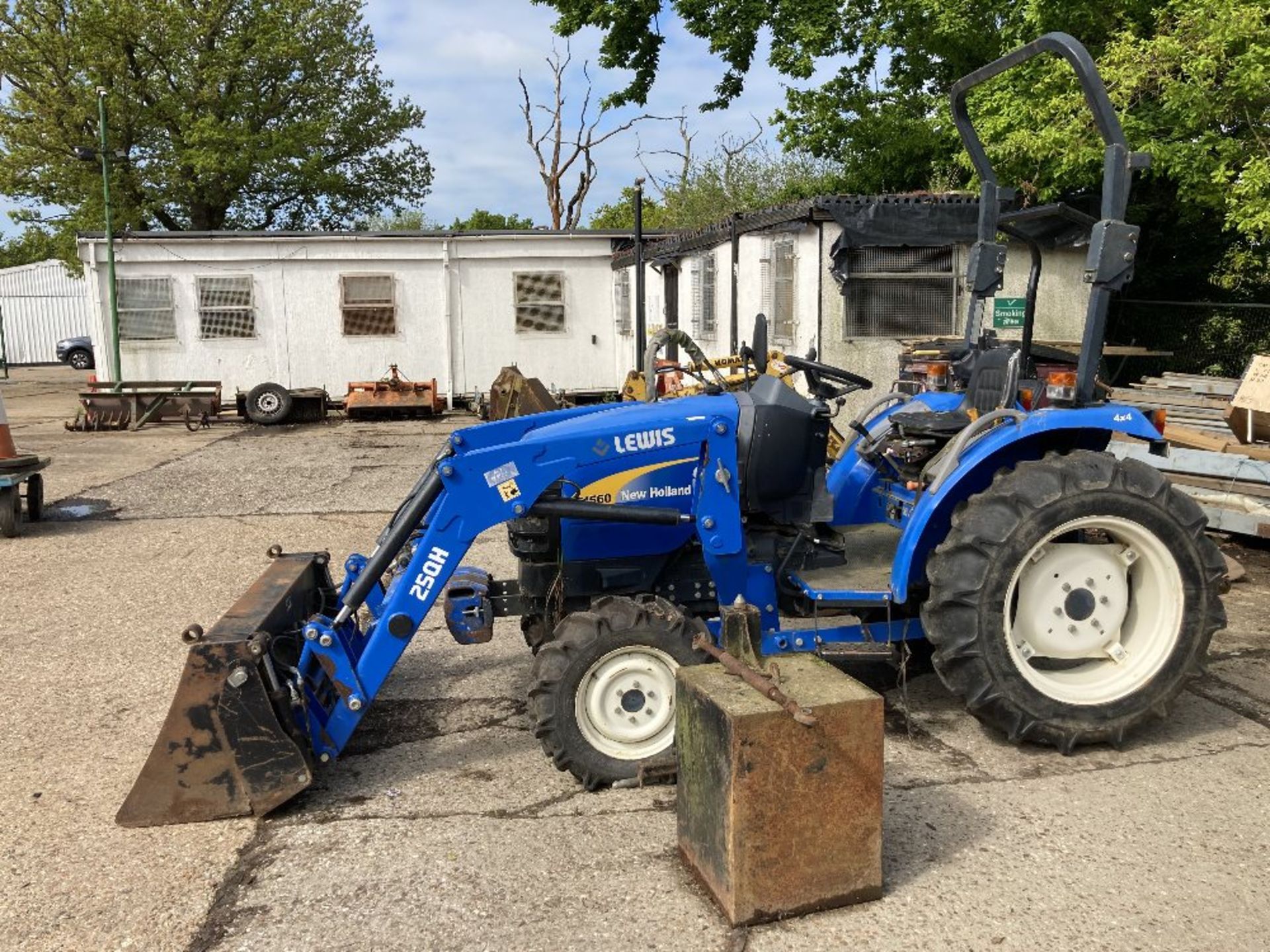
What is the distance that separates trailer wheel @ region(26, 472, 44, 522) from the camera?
9.19m

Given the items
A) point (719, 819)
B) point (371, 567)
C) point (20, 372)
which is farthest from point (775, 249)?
point (20, 372)

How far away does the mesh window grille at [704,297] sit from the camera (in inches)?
587

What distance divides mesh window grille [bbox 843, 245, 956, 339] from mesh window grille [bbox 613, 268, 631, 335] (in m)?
7.34

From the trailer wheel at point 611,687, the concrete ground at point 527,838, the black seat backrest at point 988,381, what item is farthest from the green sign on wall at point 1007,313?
the trailer wheel at point 611,687

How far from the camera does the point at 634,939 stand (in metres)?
2.93

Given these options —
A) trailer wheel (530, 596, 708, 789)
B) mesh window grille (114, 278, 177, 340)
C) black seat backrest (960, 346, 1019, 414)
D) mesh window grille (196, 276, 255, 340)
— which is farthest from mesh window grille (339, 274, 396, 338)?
trailer wheel (530, 596, 708, 789)

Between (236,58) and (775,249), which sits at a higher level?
(236,58)

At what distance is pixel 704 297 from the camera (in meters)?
15.3

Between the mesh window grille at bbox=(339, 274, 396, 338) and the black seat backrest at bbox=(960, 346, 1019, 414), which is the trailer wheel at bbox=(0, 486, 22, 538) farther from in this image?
the mesh window grille at bbox=(339, 274, 396, 338)

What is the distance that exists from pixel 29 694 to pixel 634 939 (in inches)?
140

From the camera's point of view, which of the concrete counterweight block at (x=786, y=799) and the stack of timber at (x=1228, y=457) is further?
the stack of timber at (x=1228, y=457)

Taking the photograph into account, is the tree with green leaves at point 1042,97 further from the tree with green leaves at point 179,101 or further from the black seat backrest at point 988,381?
the tree with green leaves at point 179,101

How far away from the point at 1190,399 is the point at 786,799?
7.68 metres

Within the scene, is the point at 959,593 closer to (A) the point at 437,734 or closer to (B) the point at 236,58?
(A) the point at 437,734
